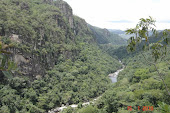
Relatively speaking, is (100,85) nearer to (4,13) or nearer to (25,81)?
(25,81)

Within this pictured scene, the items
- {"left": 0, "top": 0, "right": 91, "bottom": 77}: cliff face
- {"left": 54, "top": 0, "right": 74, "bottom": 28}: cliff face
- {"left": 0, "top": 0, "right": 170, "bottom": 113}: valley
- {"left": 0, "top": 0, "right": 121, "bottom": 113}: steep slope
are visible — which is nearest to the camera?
{"left": 0, "top": 0, "right": 170, "bottom": 113}: valley

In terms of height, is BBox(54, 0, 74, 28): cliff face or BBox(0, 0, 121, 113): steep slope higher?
BBox(54, 0, 74, 28): cliff face

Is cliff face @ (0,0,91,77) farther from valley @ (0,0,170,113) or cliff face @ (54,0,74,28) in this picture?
cliff face @ (54,0,74,28)

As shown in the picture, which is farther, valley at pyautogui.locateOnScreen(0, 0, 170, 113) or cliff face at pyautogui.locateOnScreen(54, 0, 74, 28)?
cliff face at pyautogui.locateOnScreen(54, 0, 74, 28)

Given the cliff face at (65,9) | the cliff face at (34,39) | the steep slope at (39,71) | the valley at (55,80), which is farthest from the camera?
the cliff face at (65,9)

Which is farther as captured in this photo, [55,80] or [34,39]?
[55,80]

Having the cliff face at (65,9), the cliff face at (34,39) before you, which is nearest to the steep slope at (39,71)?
the cliff face at (34,39)

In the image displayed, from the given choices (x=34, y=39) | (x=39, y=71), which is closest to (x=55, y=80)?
(x=39, y=71)

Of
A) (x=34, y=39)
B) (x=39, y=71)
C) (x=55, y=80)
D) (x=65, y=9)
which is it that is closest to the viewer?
(x=39, y=71)

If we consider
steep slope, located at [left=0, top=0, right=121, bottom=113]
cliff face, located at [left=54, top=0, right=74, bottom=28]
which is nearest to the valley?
steep slope, located at [left=0, top=0, right=121, bottom=113]

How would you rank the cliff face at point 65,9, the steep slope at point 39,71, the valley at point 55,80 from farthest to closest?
the cliff face at point 65,9 → the steep slope at point 39,71 → the valley at point 55,80

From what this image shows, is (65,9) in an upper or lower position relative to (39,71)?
upper

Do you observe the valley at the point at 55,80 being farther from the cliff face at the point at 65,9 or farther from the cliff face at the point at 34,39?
the cliff face at the point at 65,9

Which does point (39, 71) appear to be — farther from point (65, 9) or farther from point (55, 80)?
point (65, 9)
